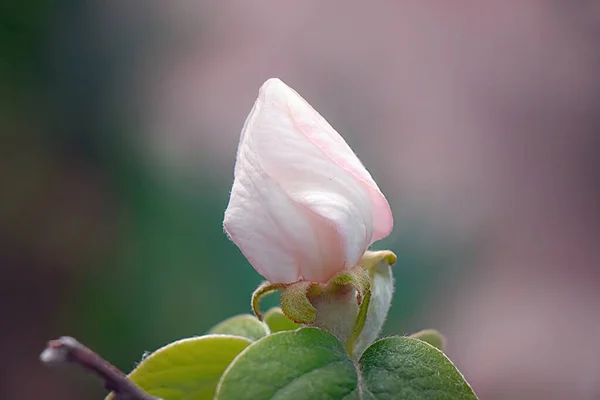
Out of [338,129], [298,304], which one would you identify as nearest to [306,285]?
[298,304]

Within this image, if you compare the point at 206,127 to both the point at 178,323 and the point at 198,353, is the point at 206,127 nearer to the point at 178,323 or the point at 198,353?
the point at 178,323

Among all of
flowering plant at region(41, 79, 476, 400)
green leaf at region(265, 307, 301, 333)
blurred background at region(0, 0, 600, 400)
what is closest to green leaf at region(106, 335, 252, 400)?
flowering plant at region(41, 79, 476, 400)

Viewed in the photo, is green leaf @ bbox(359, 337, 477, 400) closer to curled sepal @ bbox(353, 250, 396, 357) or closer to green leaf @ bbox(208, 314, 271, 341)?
curled sepal @ bbox(353, 250, 396, 357)

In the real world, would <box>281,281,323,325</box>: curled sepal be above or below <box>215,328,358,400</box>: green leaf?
above

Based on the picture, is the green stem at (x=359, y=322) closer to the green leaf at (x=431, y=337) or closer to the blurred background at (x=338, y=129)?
the green leaf at (x=431, y=337)

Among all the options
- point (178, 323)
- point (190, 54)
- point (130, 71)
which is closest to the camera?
point (178, 323)

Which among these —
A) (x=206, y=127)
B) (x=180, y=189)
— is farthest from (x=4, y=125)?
(x=206, y=127)

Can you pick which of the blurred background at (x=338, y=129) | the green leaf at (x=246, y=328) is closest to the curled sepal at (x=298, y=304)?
the green leaf at (x=246, y=328)
